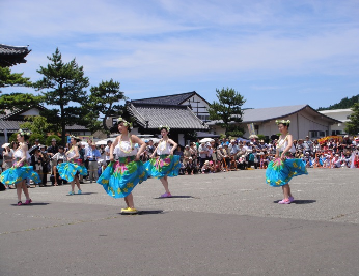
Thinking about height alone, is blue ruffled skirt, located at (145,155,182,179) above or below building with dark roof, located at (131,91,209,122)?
below

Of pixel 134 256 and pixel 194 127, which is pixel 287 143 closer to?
pixel 134 256

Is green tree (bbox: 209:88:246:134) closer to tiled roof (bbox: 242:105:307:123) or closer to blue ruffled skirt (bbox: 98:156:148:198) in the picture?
tiled roof (bbox: 242:105:307:123)

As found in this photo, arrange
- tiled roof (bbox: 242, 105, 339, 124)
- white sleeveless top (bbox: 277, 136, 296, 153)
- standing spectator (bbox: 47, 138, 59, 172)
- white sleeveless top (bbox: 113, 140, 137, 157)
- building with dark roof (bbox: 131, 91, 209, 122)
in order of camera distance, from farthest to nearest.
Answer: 1. building with dark roof (bbox: 131, 91, 209, 122)
2. tiled roof (bbox: 242, 105, 339, 124)
3. standing spectator (bbox: 47, 138, 59, 172)
4. white sleeveless top (bbox: 277, 136, 296, 153)
5. white sleeveless top (bbox: 113, 140, 137, 157)

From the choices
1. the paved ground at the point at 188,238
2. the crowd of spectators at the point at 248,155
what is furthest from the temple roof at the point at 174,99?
the paved ground at the point at 188,238

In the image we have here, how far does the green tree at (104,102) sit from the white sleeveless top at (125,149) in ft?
93.2

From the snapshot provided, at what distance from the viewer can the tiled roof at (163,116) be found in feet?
135

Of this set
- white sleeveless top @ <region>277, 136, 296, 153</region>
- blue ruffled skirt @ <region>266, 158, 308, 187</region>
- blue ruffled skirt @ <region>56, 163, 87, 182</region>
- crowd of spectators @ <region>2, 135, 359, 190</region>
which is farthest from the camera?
crowd of spectators @ <region>2, 135, 359, 190</region>

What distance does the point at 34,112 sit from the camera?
50.9 meters

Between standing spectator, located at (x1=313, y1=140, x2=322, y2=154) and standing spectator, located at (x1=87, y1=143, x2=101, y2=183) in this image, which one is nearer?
standing spectator, located at (x1=87, y1=143, x2=101, y2=183)

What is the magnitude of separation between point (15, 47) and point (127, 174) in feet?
51.4

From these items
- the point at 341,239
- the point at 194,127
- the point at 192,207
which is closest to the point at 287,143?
the point at 192,207

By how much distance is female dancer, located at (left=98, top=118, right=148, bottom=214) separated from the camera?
30.8 feet

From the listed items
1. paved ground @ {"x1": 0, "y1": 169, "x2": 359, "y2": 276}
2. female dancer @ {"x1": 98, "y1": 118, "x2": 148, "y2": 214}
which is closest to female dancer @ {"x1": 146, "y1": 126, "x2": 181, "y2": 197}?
paved ground @ {"x1": 0, "y1": 169, "x2": 359, "y2": 276}

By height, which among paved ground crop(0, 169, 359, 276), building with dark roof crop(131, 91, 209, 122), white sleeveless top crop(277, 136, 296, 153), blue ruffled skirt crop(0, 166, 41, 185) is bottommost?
paved ground crop(0, 169, 359, 276)
